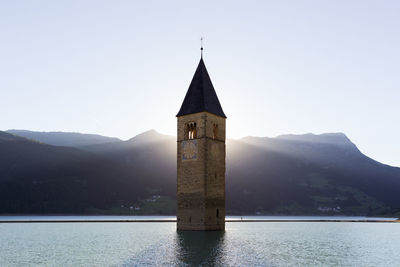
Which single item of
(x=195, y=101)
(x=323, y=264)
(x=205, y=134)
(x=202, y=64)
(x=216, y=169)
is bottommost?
(x=323, y=264)

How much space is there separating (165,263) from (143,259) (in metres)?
2.98

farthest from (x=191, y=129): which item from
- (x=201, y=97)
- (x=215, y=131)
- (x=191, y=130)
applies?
(x=201, y=97)

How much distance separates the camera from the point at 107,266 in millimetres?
28609

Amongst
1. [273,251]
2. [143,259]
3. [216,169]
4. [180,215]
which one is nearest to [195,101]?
[216,169]

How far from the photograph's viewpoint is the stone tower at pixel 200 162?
5772 cm

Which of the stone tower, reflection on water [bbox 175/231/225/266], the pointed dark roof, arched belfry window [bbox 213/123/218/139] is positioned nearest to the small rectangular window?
the stone tower

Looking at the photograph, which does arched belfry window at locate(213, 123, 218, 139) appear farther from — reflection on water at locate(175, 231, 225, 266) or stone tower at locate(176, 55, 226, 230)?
reflection on water at locate(175, 231, 225, 266)

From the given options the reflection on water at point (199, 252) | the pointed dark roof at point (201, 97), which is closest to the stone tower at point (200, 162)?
the pointed dark roof at point (201, 97)

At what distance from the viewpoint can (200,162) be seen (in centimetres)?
5844

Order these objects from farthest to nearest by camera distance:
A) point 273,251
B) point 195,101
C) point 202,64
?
1. point 202,64
2. point 195,101
3. point 273,251

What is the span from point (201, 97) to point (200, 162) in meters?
10.6

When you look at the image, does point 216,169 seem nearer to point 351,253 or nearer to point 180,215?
point 180,215

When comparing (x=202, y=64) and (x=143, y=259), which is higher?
(x=202, y=64)

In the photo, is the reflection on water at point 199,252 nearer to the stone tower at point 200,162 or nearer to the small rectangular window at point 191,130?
the stone tower at point 200,162
